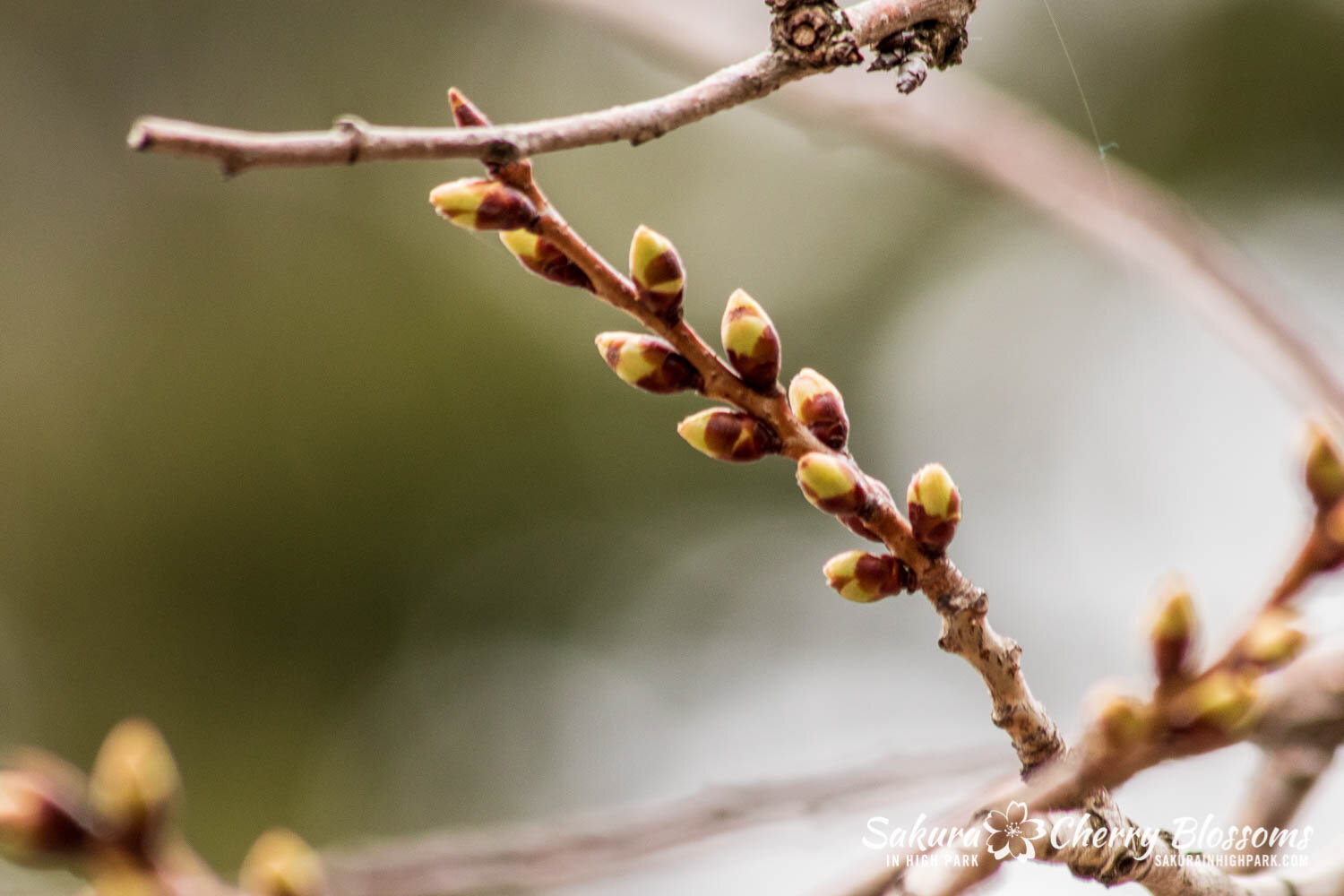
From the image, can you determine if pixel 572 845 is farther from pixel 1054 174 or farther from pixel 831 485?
pixel 1054 174

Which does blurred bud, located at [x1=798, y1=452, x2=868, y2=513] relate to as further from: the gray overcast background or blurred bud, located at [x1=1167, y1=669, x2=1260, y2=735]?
the gray overcast background

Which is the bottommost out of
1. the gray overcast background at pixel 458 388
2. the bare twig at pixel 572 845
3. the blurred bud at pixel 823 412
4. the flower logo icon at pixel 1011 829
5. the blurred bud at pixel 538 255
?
the flower logo icon at pixel 1011 829

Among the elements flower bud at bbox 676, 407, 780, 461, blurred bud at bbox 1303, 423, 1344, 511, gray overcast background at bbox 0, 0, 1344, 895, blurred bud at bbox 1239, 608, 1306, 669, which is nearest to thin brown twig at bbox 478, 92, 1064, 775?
flower bud at bbox 676, 407, 780, 461

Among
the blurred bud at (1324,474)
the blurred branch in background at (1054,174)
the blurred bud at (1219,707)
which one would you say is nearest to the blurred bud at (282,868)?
the blurred bud at (1219,707)

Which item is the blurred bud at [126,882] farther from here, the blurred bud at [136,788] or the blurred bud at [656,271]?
the blurred bud at [656,271]

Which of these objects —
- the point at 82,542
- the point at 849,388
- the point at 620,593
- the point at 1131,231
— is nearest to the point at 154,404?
the point at 82,542
